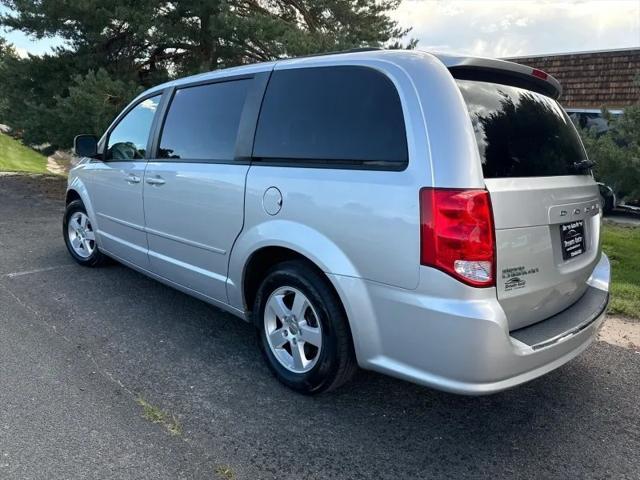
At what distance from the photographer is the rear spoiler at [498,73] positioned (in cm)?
261

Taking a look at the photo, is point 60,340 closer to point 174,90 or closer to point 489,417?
point 174,90

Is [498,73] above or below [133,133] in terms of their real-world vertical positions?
above

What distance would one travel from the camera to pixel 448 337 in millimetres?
2348

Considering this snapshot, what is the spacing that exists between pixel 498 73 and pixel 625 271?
4.29 m

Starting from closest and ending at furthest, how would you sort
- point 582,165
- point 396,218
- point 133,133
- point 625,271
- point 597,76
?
point 396,218 → point 582,165 → point 133,133 → point 625,271 → point 597,76

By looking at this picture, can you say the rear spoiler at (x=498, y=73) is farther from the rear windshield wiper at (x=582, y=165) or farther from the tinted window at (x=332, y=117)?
the rear windshield wiper at (x=582, y=165)

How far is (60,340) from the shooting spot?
12.1 ft

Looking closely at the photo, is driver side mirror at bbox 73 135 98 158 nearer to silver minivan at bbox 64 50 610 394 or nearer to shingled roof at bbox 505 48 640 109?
silver minivan at bbox 64 50 610 394

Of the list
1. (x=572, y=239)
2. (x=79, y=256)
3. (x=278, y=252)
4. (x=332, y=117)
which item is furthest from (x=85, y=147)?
(x=572, y=239)

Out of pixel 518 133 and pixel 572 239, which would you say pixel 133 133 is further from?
pixel 572 239

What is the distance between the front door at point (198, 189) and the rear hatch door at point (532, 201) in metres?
1.50

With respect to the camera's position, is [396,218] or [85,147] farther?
[85,147]

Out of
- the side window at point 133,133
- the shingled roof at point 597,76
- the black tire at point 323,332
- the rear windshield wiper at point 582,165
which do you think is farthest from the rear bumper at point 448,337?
the shingled roof at point 597,76

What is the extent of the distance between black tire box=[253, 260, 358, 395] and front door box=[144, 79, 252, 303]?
1.75ft
